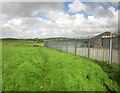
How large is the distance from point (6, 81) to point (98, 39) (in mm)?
6290

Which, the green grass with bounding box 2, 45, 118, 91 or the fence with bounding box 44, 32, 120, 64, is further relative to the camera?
the fence with bounding box 44, 32, 120, 64

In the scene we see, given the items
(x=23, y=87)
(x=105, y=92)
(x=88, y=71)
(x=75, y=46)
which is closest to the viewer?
(x=105, y=92)

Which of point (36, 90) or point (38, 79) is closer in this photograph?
point (36, 90)

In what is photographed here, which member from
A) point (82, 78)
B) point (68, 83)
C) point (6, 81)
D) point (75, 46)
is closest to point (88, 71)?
point (82, 78)

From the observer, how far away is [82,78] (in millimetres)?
9273

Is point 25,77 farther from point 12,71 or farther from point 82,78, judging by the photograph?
point 82,78

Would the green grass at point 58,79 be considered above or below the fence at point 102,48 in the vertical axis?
below

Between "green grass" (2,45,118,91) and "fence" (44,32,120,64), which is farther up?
"fence" (44,32,120,64)

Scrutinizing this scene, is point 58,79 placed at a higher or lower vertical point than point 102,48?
lower

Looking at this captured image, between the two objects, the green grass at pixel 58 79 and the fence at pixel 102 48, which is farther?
the fence at pixel 102 48

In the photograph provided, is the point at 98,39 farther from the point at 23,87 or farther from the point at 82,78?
the point at 23,87

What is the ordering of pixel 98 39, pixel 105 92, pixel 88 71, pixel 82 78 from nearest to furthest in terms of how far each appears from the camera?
pixel 105 92 < pixel 82 78 < pixel 88 71 < pixel 98 39

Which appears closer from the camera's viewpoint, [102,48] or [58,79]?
[58,79]

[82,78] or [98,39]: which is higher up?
[98,39]
